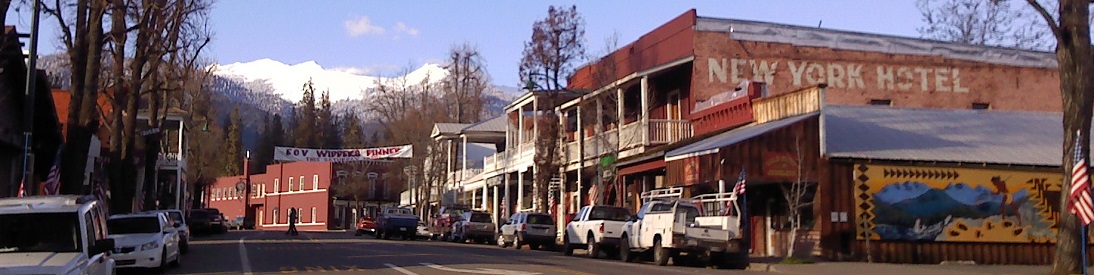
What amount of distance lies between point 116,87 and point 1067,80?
90.6 feet

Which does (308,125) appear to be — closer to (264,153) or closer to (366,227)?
(264,153)

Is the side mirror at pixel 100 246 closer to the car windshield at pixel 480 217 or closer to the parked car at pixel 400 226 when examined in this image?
the car windshield at pixel 480 217

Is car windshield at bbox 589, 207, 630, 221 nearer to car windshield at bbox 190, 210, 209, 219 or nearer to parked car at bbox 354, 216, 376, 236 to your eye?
car windshield at bbox 190, 210, 209, 219

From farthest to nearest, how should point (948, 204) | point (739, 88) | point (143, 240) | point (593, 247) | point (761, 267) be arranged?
point (739, 88) < point (593, 247) < point (948, 204) < point (761, 267) < point (143, 240)

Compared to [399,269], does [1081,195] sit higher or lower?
higher

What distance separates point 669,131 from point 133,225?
22.0 m

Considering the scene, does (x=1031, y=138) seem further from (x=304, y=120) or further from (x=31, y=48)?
(x=304, y=120)

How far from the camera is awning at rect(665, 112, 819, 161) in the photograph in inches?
1233

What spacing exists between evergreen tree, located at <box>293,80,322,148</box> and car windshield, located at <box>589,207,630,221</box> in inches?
3872

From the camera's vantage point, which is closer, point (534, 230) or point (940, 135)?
point (940, 135)

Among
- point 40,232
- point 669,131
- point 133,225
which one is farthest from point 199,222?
point 40,232

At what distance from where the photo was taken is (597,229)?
32.1 meters

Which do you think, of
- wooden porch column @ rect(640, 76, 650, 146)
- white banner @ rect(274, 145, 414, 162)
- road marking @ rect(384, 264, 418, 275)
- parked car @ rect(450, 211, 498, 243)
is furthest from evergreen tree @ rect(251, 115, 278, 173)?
road marking @ rect(384, 264, 418, 275)

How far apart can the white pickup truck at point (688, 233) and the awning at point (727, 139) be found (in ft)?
7.57
